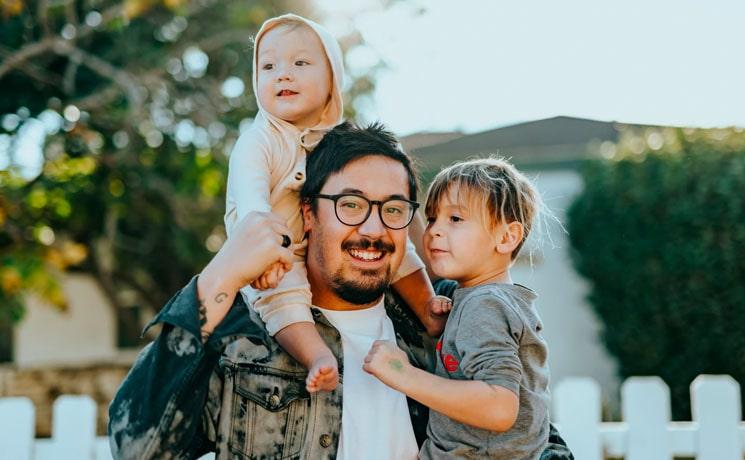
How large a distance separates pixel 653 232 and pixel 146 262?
5.99m

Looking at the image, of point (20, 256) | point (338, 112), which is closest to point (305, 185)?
point (338, 112)

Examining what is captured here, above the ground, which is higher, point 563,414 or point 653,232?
point 653,232

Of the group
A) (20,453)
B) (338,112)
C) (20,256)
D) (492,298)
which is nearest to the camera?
(492,298)

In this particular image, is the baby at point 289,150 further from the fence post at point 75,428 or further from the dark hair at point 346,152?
the fence post at point 75,428

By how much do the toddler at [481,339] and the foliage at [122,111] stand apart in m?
5.66

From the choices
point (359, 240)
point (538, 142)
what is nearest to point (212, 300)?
point (359, 240)

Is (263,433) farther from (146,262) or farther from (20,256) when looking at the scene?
(146,262)

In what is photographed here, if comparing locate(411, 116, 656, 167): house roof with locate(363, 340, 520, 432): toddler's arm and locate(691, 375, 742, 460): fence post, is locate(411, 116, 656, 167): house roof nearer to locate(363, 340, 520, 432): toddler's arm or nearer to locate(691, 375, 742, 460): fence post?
locate(691, 375, 742, 460): fence post

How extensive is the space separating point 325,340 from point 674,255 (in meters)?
6.73

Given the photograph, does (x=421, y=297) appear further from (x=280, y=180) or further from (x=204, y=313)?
(x=204, y=313)

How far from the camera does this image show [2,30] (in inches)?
331

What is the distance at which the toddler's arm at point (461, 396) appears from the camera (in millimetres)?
1996

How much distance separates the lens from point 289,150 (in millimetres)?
2629

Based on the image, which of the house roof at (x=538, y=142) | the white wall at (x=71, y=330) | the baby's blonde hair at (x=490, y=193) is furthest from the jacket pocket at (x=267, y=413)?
the white wall at (x=71, y=330)
